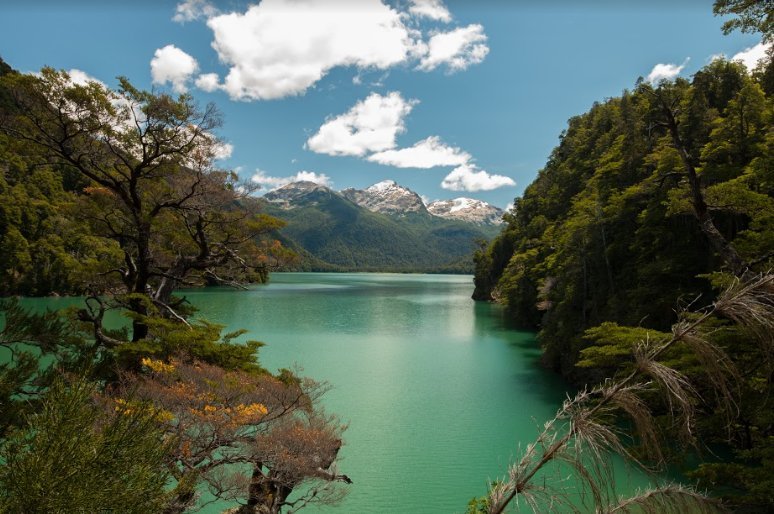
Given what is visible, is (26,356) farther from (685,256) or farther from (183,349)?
(685,256)

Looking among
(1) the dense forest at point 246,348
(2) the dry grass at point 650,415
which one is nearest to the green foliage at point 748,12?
(1) the dense forest at point 246,348

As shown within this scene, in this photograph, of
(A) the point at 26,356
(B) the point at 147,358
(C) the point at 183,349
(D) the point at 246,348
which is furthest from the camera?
(D) the point at 246,348

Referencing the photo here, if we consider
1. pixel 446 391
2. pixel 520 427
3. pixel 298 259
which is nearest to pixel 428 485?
pixel 520 427

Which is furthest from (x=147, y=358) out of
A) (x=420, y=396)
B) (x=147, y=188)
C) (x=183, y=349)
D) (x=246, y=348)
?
(x=420, y=396)

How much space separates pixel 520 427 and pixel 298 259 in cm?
1034

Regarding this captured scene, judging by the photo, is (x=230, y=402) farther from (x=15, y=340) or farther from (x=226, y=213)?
(x=226, y=213)

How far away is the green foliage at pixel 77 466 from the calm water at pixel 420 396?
25.2ft

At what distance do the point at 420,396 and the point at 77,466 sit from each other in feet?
56.8

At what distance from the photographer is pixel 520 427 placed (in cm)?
1600

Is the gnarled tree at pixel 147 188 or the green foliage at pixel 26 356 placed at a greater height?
the gnarled tree at pixel 147 188

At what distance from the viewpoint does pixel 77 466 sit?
3.47 m

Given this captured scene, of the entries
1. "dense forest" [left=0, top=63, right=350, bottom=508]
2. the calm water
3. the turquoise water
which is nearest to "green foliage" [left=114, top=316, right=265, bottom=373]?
"dense forest" [left=0, top=63, right=350, bottom=508]

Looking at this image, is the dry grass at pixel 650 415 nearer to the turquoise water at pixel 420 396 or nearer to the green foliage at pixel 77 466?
the green foliage at pixel 77 466

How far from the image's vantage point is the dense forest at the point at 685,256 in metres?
6.56
